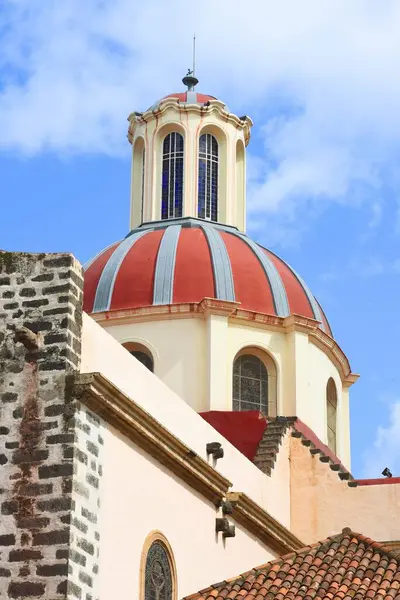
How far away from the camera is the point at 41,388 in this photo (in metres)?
13.8

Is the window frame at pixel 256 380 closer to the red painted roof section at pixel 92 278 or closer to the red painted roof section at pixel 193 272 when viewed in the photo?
the red painted roof section at pixel 193 272

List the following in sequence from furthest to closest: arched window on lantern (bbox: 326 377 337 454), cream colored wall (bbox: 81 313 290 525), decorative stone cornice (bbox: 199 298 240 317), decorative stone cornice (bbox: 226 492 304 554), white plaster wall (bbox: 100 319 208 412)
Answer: arched window on lantern (bbox: 326 377 337 454) → decorative stone cornice (bbox: 199 298 240 317) → white plaster wall (bbox: 100 319 208 412) → decorative stone cornice (bbox: 226 492 304 554) → cream colored wall (bbox: 81 313 290 525)

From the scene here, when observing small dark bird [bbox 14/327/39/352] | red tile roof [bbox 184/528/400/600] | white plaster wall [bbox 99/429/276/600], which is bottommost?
red tile roof [bbox 184/528/400/600]

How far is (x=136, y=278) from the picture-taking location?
24.0 m

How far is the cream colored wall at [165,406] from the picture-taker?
14797 millimetres

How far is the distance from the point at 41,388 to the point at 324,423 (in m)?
11.3

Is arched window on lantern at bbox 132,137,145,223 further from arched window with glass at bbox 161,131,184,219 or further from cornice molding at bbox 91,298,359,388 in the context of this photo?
cornice molding at bbox 91,298,359,388

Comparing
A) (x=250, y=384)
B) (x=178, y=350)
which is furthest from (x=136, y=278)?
(x=250, y=384)

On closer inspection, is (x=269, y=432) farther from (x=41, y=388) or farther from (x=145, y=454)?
(x=41, y=388)

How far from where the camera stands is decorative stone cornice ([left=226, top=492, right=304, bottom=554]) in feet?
59.8

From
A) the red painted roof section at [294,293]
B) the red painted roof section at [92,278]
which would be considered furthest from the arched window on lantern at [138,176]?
the red painted roof section at [294,293]

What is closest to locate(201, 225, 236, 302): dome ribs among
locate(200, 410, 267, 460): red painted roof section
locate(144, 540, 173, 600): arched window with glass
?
locate(200, 410, 267, 460): red painted roof section

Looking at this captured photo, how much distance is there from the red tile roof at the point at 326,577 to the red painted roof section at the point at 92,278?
943 centimetres

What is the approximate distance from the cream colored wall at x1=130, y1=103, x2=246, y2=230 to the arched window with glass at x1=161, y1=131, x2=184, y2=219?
3.9 inches
